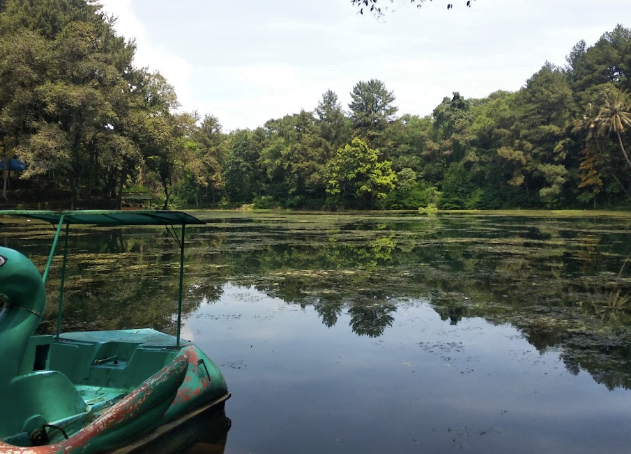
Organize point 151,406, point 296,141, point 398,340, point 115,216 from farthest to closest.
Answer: point 296,141 → point 398,340 → point 115,216 → point 151,406

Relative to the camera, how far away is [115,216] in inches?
193

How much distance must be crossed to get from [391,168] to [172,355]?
189ft

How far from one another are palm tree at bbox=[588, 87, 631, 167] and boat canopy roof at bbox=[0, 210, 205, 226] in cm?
4795

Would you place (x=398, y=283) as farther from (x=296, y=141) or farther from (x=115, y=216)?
(x=296, y=141)

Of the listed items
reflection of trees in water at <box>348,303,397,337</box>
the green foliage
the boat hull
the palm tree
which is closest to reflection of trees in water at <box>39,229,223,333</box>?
the boat hull

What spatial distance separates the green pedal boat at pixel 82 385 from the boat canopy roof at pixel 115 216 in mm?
15

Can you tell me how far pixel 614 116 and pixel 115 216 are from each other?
48.4 meters

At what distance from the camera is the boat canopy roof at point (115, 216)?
4.40 meters

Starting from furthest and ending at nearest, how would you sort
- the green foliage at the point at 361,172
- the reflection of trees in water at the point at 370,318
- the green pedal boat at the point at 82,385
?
the green foliage at the point at 361,172
the reflection of trees in water at the point at 370,318
the green pedal boat at the point at 82,385

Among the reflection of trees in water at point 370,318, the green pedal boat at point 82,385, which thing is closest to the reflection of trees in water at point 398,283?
the reflection of trees in water at point 370,318

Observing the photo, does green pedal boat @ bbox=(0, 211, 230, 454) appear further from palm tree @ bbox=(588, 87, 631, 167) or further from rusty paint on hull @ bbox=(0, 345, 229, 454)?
palm tree @ bbox=(588, 87, 631, 167)

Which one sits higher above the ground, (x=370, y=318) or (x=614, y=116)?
(x=614, y=116)

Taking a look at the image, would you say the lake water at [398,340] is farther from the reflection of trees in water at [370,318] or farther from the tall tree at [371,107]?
the tall tree at [371,107]

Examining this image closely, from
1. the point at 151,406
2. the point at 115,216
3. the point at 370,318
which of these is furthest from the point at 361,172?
the point at 151,406
